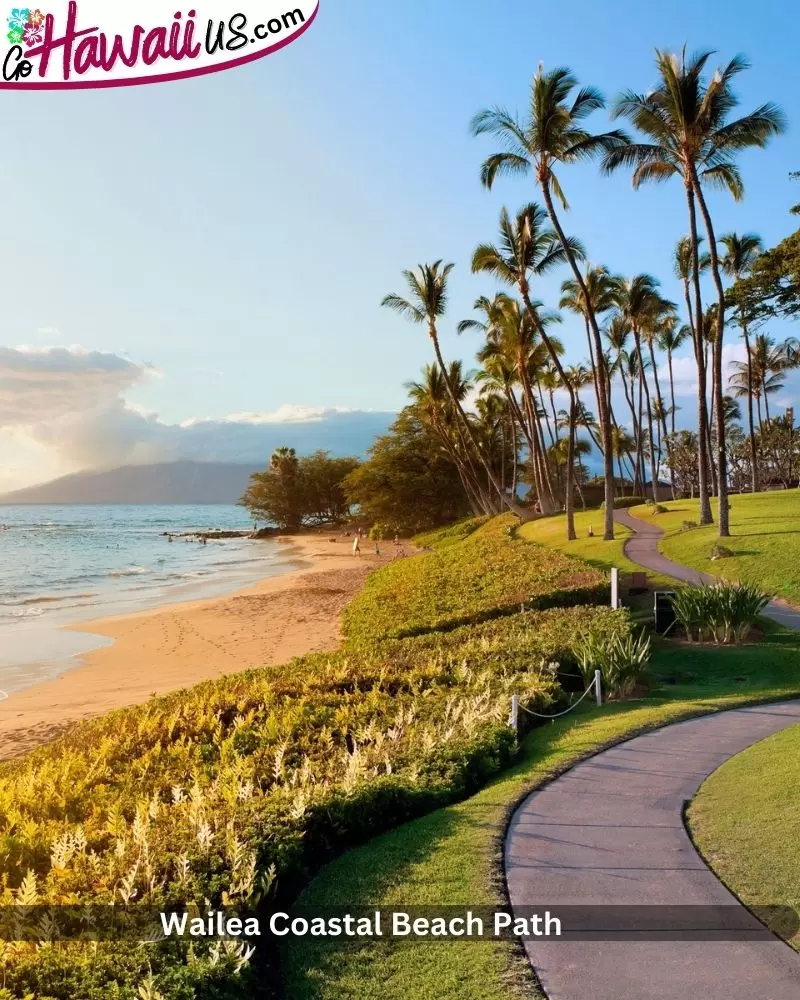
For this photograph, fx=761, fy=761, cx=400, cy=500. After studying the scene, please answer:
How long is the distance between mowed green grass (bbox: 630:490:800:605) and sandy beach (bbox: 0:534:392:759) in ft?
36.4

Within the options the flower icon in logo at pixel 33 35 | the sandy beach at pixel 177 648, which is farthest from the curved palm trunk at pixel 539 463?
the flower icon in logo at pixel 33 35

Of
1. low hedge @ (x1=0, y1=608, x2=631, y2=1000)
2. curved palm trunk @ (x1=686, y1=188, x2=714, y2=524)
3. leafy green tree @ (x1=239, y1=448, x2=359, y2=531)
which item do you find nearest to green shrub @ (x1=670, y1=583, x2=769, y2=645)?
low hedge @ (x1=0, y1=608, x2=631, y2=1000)

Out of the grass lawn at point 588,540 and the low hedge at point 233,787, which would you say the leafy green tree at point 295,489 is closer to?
the grass lawn at point 588,540

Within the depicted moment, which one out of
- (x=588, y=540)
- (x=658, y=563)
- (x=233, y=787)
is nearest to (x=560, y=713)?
(x=233, y=787)

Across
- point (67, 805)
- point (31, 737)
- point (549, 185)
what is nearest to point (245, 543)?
point (549, 185)

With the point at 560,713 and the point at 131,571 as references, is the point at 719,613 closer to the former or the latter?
the point at 560,713

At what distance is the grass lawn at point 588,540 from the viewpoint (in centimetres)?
2309

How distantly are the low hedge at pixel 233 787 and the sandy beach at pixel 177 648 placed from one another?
3427 mm

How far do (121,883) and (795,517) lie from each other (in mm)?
27510

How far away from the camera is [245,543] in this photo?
7438cm

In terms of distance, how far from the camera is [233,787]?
719cm

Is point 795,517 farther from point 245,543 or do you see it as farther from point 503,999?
point 245,543

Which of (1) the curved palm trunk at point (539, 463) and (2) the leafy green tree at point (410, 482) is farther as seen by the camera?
(2) the leafy green tree at point (410, 482)

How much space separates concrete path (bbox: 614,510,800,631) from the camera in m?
→ 16.6
